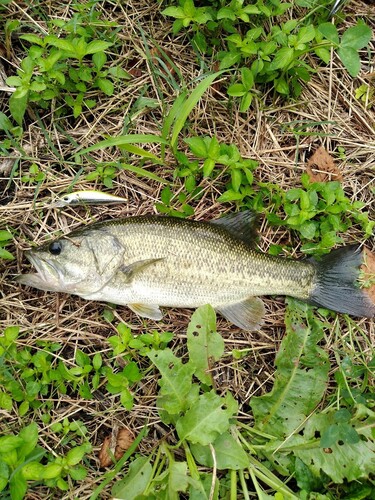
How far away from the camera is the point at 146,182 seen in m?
4.12

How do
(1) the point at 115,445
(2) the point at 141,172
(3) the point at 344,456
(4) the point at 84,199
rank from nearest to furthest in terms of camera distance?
(3) the point at 344,456
(1) the point at 115,445
(2) the point at 141,172
(4) the point at 84,199

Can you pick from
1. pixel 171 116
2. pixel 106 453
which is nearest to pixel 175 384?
pixel 106 453

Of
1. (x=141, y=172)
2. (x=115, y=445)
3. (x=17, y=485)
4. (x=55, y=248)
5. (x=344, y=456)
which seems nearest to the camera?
(x=17, y=485)

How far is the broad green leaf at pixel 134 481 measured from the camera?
3462mm

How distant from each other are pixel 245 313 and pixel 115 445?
4.51ft

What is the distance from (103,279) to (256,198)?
1.34 meters

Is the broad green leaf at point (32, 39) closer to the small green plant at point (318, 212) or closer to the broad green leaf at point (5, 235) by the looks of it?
the broad green leaf at point (5, 235)

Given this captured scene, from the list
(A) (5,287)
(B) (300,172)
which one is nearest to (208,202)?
(B) (300,172)

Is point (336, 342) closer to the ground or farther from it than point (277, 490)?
farther from it

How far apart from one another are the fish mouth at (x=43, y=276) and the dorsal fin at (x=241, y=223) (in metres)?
1.25

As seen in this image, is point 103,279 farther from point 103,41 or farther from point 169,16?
point 169,16

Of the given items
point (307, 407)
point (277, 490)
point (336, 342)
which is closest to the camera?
point (277, 490)

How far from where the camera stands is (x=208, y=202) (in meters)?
4.16

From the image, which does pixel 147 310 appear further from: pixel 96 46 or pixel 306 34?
pixel 306 34
